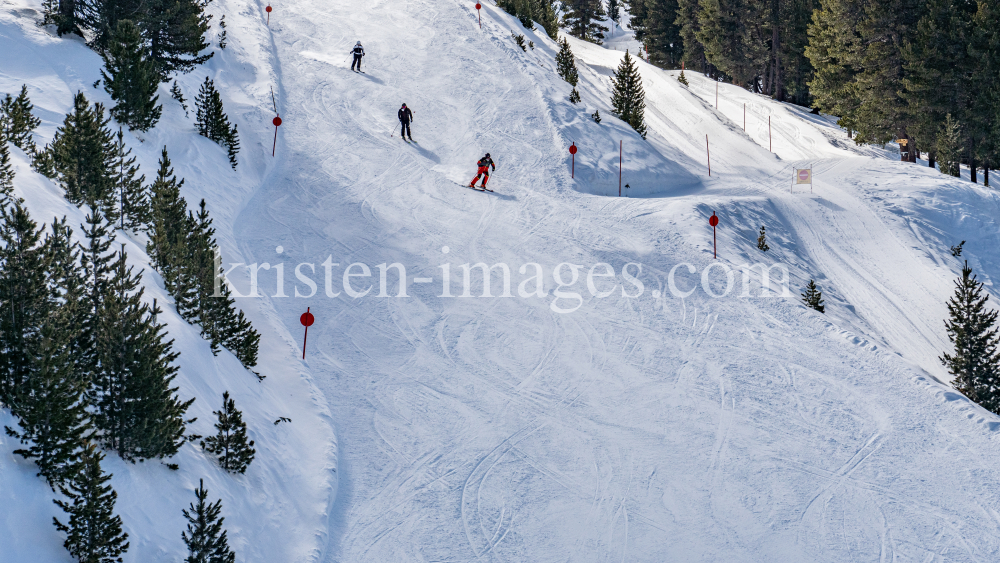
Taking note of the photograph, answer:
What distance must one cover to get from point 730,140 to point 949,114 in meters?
8.58

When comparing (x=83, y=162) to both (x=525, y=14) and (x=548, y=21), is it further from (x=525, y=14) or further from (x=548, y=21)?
(x=548, y=21)

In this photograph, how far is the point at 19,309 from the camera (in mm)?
6859

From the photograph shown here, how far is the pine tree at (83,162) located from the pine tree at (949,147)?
30.2 meters

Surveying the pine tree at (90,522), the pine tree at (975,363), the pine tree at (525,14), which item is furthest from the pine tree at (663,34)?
the pine tree at (90,522)

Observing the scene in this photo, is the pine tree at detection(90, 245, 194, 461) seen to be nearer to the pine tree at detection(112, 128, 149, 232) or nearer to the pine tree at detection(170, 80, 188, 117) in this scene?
the pine tree at detection(112, 128, 149, 232)

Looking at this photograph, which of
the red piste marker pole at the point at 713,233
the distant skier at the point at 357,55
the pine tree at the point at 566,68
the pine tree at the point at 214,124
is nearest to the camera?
the red piste marker pole at the point at 713,233

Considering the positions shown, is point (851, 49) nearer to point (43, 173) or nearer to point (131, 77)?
point (131, 77)

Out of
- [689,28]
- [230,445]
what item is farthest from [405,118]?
[689,28]

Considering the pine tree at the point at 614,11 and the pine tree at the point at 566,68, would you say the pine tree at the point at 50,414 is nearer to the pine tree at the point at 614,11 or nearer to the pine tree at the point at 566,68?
the pine tree at the point at 566,68

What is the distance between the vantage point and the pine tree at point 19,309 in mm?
6734

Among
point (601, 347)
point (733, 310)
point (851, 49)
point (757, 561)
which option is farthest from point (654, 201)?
point (851, 49)

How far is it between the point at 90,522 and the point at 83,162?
7894mm

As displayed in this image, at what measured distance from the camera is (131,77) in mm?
17078

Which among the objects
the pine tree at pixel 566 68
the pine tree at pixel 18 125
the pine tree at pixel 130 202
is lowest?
the pine tree at pixel 130 202
